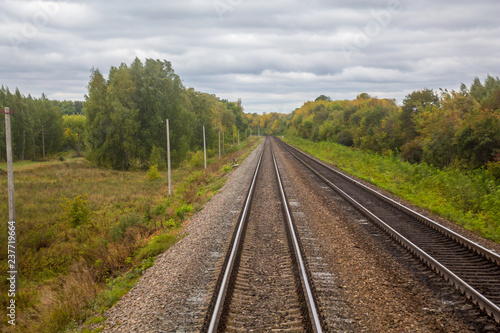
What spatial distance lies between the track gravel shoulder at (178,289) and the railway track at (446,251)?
4863 millimetres

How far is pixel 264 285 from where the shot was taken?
21.9 ft

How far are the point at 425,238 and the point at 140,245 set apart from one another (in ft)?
29.5

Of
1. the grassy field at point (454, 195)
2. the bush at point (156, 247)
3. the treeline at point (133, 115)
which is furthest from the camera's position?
the treeline at point (133, 115)

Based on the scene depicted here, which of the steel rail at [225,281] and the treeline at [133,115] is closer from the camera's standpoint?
the steel rail at [225,281]

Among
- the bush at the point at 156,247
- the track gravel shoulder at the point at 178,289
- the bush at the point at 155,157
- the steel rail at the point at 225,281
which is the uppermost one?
the bush at the point at 155,157

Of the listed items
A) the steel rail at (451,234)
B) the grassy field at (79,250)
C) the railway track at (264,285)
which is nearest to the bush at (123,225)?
the grassy field at (79,250)

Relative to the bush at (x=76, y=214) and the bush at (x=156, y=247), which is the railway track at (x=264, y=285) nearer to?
the bush at (x=156, y=247)

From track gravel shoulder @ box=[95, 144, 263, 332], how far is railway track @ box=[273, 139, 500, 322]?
4863 millimetres

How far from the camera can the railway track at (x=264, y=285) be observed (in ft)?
17.3

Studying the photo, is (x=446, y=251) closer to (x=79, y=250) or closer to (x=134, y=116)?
(x=79, y=250)

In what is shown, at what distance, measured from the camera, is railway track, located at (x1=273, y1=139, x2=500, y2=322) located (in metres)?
6.20

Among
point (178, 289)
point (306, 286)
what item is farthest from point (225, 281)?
point (306, 286)

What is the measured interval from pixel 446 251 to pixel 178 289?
6.73 metres

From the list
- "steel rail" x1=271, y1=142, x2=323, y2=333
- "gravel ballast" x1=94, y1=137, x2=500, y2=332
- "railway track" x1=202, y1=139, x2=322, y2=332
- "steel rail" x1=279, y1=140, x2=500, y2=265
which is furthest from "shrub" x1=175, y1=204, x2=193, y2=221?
"steel rail" x1=279, y1=140, x2=500, y2=265
